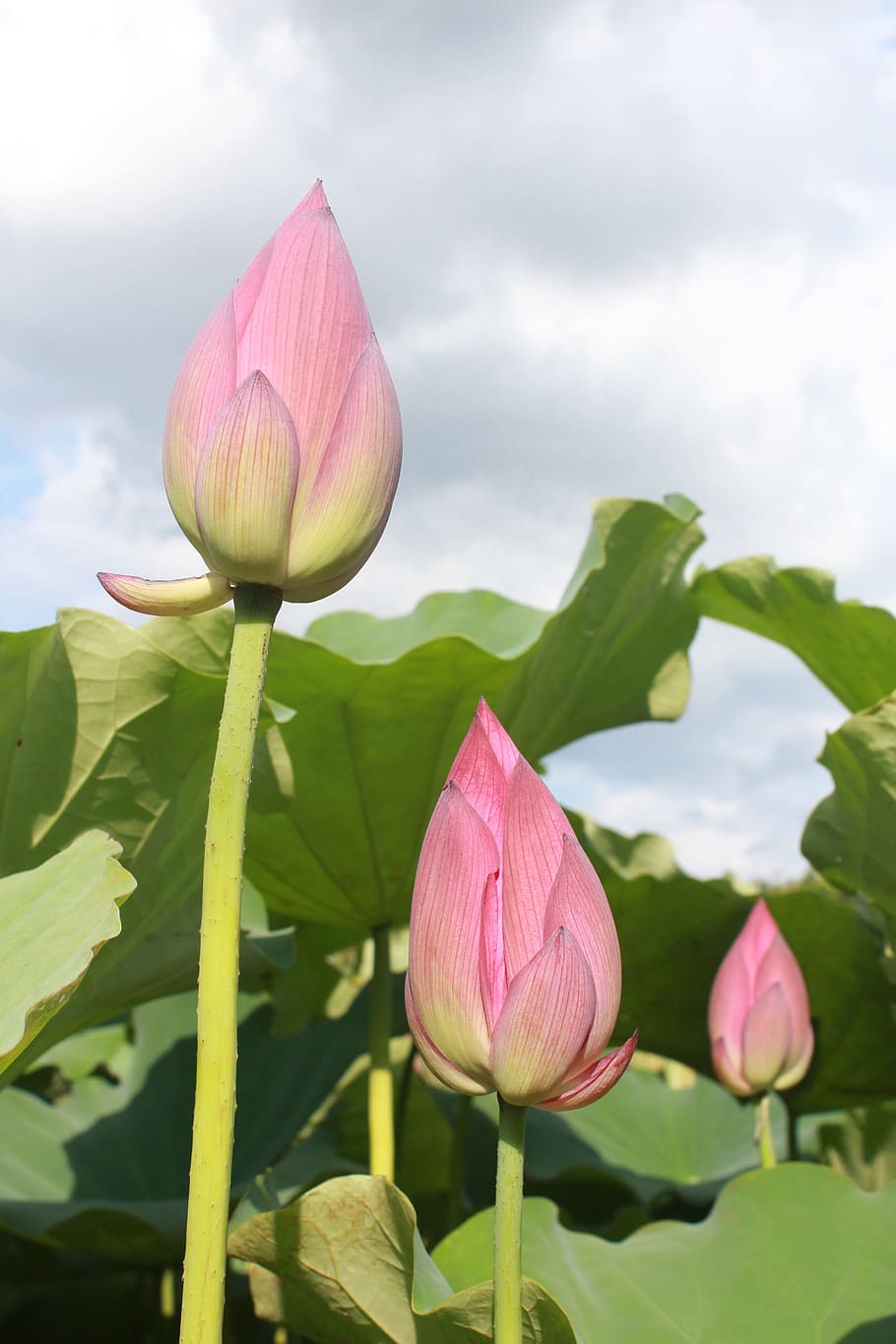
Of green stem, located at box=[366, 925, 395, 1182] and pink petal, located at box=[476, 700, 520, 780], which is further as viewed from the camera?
green stem, located at box=[366, 925, 395, 1182]

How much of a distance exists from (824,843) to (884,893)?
3.7 inches

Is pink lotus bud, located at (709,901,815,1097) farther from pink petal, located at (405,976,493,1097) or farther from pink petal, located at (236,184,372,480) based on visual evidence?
pink petal, located at (236,184,372,480)

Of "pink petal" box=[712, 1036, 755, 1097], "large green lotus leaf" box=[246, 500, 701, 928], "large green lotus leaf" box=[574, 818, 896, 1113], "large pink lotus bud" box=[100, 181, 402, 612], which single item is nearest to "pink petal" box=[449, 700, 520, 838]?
"large pink lotus bud" box=[100, 181, 402, 612]

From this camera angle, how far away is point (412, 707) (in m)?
1.43

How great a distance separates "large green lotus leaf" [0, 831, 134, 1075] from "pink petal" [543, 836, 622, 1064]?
0.27 meters

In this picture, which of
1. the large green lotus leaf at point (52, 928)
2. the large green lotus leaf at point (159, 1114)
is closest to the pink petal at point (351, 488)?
the large green lotus leaf at point (52, 928)

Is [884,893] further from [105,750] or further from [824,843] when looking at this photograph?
[105,750]

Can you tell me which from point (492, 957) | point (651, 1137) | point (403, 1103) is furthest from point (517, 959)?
point (651, 1137)

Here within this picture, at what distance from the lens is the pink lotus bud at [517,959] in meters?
0.54

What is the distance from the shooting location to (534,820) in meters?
0.56

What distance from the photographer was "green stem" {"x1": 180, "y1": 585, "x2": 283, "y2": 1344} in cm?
50

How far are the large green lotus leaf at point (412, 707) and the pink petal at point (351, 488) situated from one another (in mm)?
670

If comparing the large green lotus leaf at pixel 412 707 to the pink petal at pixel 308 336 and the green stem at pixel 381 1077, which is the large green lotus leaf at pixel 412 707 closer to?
the green stem at pixel 381 1077

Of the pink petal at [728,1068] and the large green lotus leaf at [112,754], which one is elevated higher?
the large green lotus leaf at [112,754]
